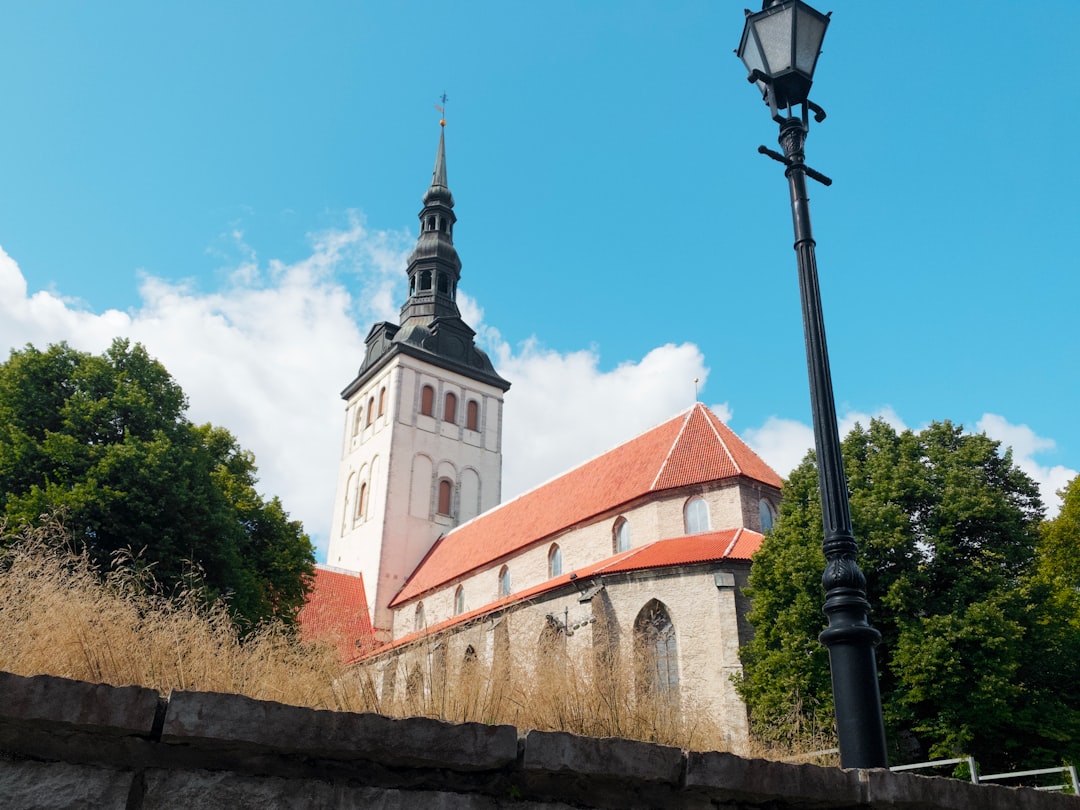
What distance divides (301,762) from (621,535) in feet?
86.9

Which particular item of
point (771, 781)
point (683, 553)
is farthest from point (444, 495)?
point (771, 781)

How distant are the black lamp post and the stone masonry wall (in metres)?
0.94

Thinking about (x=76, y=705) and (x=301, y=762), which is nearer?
(x=76, y=705)

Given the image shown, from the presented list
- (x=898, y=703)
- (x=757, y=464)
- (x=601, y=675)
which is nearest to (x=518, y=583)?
(x=757, y=464)

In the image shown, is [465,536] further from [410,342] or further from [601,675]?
[601,675]

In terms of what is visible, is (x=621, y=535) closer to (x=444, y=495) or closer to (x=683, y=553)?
(x=683, y=553)

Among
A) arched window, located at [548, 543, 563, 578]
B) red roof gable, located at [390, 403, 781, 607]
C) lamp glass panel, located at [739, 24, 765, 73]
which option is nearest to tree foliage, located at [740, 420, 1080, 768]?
red roof gable, located at [390, 403, 781, 607]

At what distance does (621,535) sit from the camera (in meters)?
28.7

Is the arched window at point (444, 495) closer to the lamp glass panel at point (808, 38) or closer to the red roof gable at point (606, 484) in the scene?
the red roof gable at point (606, 484)

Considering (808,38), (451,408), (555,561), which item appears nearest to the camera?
(808,38)

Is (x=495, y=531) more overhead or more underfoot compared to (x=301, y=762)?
more overhead

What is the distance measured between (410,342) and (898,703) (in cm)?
3111

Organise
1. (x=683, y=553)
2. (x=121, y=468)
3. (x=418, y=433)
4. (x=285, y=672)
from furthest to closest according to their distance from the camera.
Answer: (x=418, y=433), (x=683, y=553), (x=121, y=468), (x=285, y=672)

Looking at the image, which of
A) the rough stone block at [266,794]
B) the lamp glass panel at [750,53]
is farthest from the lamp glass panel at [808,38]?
the rough stone block at [266,794]
